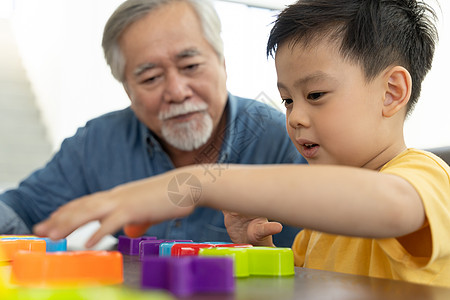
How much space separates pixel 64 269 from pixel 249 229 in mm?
521

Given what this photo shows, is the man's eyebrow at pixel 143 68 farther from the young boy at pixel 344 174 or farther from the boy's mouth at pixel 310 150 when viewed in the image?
the boy's mouth at pixel 310 150

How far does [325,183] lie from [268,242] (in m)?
0.48

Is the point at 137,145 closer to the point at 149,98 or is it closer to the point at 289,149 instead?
the point at 149,98

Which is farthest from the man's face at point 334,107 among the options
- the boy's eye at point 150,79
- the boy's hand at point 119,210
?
the boy's eye at point 150,79

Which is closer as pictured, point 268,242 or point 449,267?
point 449,267

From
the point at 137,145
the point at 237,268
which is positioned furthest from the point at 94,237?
the point at 137,145

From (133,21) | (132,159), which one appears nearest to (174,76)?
(133,21)

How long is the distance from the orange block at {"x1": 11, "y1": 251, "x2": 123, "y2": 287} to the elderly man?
4.48 feet

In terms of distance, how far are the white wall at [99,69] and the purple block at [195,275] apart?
4.01 meters

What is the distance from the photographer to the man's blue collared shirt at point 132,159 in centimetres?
193

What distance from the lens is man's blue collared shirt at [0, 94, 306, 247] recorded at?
6.33 ft

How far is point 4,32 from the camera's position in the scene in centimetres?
512

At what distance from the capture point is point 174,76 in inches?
76.7

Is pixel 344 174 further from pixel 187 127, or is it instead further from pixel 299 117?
pixel 187 127
